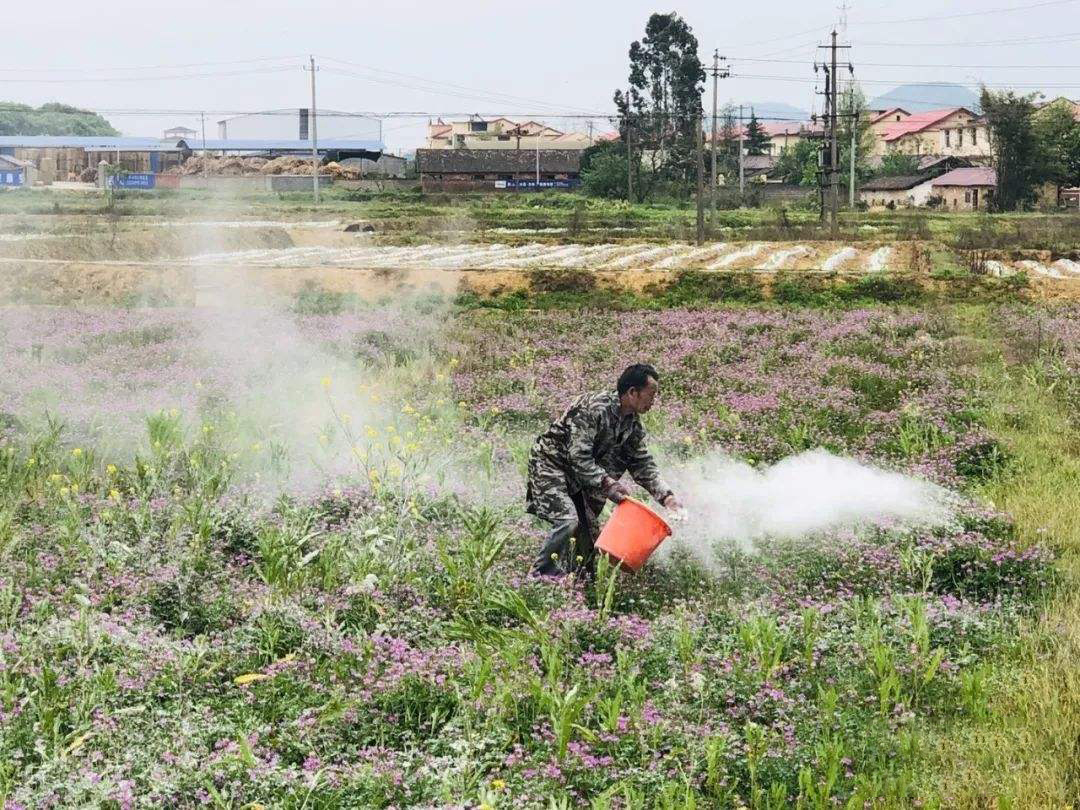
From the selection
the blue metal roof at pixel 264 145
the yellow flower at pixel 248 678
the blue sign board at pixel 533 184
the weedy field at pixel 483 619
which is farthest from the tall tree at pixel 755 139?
the yellow flower at pixel 248 678

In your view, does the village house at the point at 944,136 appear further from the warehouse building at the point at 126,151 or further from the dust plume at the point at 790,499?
the dust plume at the point at 790,499

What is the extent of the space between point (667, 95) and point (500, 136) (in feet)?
66.9

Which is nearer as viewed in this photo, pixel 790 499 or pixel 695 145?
pixel 790 499

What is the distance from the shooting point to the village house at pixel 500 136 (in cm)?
8888

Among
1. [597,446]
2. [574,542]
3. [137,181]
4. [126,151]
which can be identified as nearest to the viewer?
[574,542]

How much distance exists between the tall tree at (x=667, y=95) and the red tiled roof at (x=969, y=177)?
47.4ft

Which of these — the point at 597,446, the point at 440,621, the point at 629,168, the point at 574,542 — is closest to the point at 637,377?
the point at 597,446

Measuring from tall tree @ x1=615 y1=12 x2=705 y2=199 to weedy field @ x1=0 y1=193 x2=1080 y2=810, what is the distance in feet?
203

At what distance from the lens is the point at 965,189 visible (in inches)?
2803

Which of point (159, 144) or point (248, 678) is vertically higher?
point (159, 144)

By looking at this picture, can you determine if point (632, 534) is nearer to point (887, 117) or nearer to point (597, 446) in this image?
point (597, 446)

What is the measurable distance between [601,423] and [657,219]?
1890 inches

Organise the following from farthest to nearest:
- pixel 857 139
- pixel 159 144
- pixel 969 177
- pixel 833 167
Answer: pixel 159 144
pixel 857 139
pixel 969 177
pixel 833 167

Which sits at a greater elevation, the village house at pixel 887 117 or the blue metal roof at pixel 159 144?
the village house at pixel 887 117
